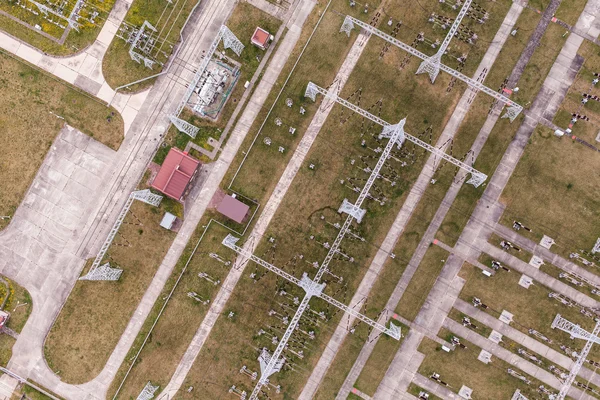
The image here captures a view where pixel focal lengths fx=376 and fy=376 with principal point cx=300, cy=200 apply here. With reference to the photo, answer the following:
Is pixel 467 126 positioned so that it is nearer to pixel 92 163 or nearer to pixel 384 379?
pixel 384 379

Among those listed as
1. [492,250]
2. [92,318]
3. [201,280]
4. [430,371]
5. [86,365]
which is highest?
[492,250]

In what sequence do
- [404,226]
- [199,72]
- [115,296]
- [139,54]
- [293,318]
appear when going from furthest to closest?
[115,296] → [139,54] → [404,226] → [199,72] → [293,318]

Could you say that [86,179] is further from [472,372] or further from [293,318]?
[472,372]

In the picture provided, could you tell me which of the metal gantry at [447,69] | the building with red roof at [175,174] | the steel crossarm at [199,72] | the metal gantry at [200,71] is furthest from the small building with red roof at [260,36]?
the building with red roof at [175,174]

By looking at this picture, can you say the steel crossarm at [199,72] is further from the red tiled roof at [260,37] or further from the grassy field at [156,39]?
the grassy field at [156,39]

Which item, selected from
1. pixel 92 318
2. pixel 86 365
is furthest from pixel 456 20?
pixel 86 365

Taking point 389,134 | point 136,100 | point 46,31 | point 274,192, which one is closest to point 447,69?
point 389,134
